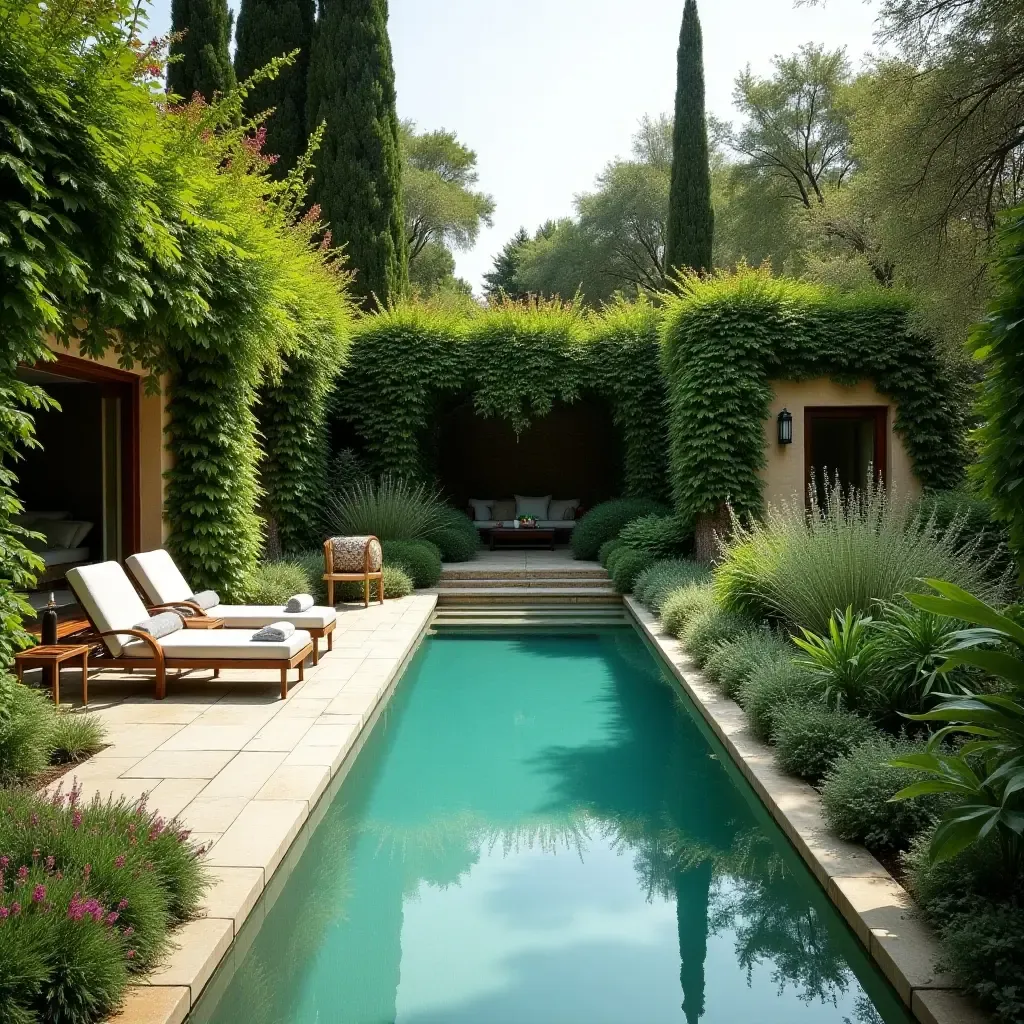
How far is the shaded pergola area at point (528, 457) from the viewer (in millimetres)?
17719

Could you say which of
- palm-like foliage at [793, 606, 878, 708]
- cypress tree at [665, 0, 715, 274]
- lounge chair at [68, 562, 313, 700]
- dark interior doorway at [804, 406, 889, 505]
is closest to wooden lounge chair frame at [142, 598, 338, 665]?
lounge chair at [68, 562, 313, 700]

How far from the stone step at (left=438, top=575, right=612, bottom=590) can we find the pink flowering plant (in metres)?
8.74

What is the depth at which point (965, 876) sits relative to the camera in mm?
3113

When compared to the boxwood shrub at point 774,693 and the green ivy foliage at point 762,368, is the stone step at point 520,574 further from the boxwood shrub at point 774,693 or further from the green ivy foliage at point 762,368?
the boxwood shrub at point 774,693

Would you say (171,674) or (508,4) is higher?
(508,4)

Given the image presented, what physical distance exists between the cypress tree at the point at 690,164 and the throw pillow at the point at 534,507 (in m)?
6.47

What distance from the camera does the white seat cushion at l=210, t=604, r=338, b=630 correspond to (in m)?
7.48

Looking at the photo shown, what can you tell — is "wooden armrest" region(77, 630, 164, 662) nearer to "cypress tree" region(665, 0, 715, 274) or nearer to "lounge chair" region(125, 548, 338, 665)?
"lounge chair" region(125, 548, 338, 665)

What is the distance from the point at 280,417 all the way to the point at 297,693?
235 inches

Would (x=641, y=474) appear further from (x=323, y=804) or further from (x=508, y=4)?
(x=323, y=804)

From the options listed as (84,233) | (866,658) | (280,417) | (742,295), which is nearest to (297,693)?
(84,233)

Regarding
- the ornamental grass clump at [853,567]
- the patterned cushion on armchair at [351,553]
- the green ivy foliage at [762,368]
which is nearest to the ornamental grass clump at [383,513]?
the patterned cushion on armchair at [351,553]

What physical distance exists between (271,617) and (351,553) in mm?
3081

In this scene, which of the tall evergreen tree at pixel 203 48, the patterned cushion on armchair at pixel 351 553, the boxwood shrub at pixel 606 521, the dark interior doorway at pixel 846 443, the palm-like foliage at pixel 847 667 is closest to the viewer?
the palm-like foliage at pixel 847 667
